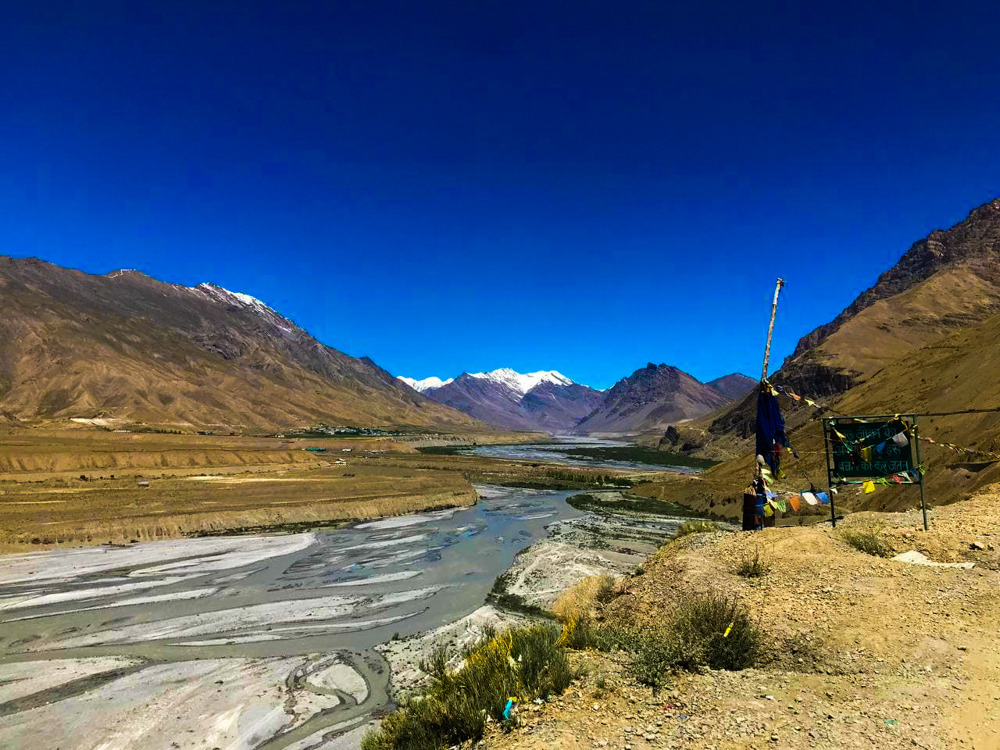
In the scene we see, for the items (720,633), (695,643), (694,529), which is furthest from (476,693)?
(694,529)

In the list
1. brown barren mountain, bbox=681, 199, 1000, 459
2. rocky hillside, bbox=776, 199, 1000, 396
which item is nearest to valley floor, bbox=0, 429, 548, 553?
brown barren mountain, bbox=681, 199, 1000, 459

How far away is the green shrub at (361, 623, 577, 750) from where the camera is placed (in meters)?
7.22

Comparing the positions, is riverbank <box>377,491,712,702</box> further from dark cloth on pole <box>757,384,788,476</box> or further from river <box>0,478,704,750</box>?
dark cloth on pole <box>757,384,788,476</box>

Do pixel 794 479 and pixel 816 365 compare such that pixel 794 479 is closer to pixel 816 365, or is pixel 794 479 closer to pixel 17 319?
pixel 816 365

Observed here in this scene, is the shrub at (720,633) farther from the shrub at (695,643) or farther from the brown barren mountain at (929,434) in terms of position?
the brown barren mountain at (929,434)

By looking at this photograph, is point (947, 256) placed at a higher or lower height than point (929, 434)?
higher

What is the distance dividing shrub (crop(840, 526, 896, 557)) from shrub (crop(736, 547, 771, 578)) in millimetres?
1996

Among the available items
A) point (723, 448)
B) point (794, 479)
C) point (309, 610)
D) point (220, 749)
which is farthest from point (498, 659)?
point (723, 448)

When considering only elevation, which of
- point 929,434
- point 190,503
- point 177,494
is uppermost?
point 929,434

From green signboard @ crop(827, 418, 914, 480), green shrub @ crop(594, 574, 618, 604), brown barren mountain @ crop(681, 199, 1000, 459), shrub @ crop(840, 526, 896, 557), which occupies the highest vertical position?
brown barren mountain @ crop(681, 199, 1000, 459)

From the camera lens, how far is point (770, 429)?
577 inches

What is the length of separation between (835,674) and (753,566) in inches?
154

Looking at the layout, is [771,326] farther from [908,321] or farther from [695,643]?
[908,321]

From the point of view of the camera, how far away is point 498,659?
336 inches
